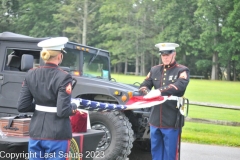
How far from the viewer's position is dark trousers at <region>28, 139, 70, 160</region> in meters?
3.67

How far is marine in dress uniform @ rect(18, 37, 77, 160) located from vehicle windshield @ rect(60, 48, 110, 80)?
297 cm

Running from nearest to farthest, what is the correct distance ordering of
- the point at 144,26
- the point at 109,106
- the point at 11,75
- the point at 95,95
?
the point at 109,106, the point at 11,75, the point at 95,95, the point at 144,26

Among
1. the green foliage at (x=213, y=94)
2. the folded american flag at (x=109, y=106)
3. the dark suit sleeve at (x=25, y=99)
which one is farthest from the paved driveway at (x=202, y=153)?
the green foliage at (x=213, y=94)

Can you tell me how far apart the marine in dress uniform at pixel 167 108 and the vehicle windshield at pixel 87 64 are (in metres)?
2.15

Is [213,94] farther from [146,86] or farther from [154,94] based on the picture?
[154,94]

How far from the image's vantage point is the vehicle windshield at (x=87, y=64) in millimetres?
7109

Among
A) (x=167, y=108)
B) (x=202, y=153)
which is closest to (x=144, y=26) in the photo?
(x=202, y=153)

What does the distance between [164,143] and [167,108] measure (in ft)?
1.44

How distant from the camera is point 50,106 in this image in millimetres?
3670

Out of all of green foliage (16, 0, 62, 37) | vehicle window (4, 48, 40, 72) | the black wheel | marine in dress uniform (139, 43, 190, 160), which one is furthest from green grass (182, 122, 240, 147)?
green foliage (16, 0, 62, 37)

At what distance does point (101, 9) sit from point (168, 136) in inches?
1807

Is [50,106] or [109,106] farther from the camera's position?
[109,106]

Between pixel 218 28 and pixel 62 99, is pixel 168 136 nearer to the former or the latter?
pixel 62 99

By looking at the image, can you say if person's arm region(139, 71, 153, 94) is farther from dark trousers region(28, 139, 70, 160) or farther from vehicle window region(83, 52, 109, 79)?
vehicle window region(83, 52, 109, 79)
